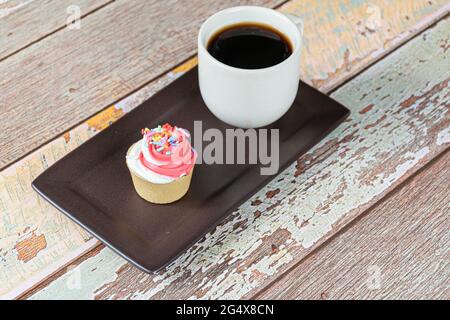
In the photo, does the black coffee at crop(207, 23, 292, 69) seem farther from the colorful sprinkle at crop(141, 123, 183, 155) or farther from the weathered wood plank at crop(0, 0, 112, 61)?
the weathered wood plank at crop(0, 0, 112, 61)

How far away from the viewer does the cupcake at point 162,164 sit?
994 millimetres

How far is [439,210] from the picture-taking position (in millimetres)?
1046

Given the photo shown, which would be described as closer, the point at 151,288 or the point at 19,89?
the point at 151,288

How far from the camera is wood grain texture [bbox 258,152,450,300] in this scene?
0.98 m

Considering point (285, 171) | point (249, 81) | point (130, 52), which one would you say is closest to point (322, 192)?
point (285, 171)

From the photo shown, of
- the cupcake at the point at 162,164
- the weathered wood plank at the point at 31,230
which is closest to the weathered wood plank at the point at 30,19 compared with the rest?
the weathered wood plank at the point at 31,230

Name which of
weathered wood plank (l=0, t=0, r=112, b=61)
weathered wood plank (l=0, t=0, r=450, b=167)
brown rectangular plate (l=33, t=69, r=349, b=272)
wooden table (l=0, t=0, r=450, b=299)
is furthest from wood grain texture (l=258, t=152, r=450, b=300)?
weathered wood plank (l=0, t=0, r=112, b=61)

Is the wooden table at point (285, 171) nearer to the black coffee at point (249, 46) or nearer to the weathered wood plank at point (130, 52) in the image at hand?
the weathered wood plank at point (130, 52)

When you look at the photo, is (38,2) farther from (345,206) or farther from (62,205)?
(345,206)

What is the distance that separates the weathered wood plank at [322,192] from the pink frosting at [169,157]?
99mm

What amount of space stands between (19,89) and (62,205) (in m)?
0.26
